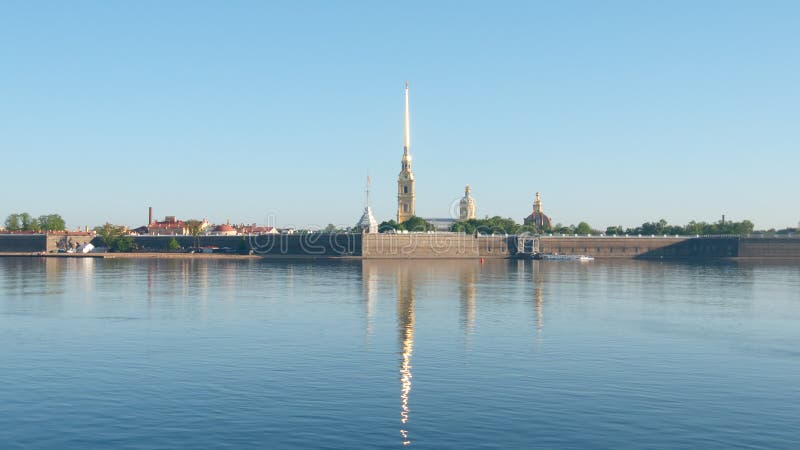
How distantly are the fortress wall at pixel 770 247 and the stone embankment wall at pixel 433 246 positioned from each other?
5759 cm

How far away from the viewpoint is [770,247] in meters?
190

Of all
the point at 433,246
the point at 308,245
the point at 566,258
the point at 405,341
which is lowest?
the point at 405,341

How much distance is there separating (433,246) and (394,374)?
6435 inches

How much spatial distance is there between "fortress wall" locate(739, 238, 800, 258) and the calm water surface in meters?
136

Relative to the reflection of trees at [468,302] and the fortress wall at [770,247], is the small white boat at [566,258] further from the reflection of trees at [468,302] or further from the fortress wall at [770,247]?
the reflection of trees at [468,302]

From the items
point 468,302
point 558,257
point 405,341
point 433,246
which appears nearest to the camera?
point 405,341

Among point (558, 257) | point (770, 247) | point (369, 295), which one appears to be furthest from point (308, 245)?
point (369, 295)

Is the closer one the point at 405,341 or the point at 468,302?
the point at 405,341

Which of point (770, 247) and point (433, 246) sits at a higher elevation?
point (433, 246)

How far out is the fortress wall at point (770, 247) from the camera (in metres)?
190

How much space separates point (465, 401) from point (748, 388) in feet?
39.0

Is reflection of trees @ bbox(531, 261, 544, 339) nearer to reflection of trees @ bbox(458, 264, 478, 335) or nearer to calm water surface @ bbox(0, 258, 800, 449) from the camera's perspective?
calm water surface @ bbox(0, 258, 800, 449)

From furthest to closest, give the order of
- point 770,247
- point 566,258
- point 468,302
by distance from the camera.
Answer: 1. point 770,247
2. point 566,258
3. point 468,302

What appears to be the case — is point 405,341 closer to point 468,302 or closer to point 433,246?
point 468,302
